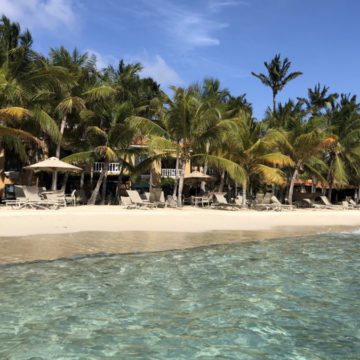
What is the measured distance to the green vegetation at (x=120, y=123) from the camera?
21109mm

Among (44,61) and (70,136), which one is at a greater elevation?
(44,61)

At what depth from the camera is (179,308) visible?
5.75 meters

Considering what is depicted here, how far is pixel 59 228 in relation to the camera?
1214 cm

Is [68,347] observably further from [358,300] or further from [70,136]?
[70,136]

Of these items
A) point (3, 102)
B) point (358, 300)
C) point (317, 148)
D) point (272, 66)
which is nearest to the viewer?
point (358, 300)

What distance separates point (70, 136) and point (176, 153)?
7.25 metres

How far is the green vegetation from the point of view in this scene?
831 inches

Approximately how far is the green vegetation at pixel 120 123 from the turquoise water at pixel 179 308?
12932 mm

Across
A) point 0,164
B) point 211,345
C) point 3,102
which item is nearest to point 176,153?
point 3,102

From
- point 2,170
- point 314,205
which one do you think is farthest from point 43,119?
point 314,205

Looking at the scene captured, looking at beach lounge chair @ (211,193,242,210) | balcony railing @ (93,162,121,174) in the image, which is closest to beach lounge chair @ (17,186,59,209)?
beach lounge chair @ (211,193,242,210)

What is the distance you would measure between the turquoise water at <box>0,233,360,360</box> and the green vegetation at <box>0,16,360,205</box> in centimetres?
1293

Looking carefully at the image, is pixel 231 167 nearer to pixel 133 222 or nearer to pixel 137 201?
pixel 137 201

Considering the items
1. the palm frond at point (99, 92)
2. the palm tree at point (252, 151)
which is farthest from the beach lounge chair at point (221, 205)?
the palm frond at point (99, 92)
